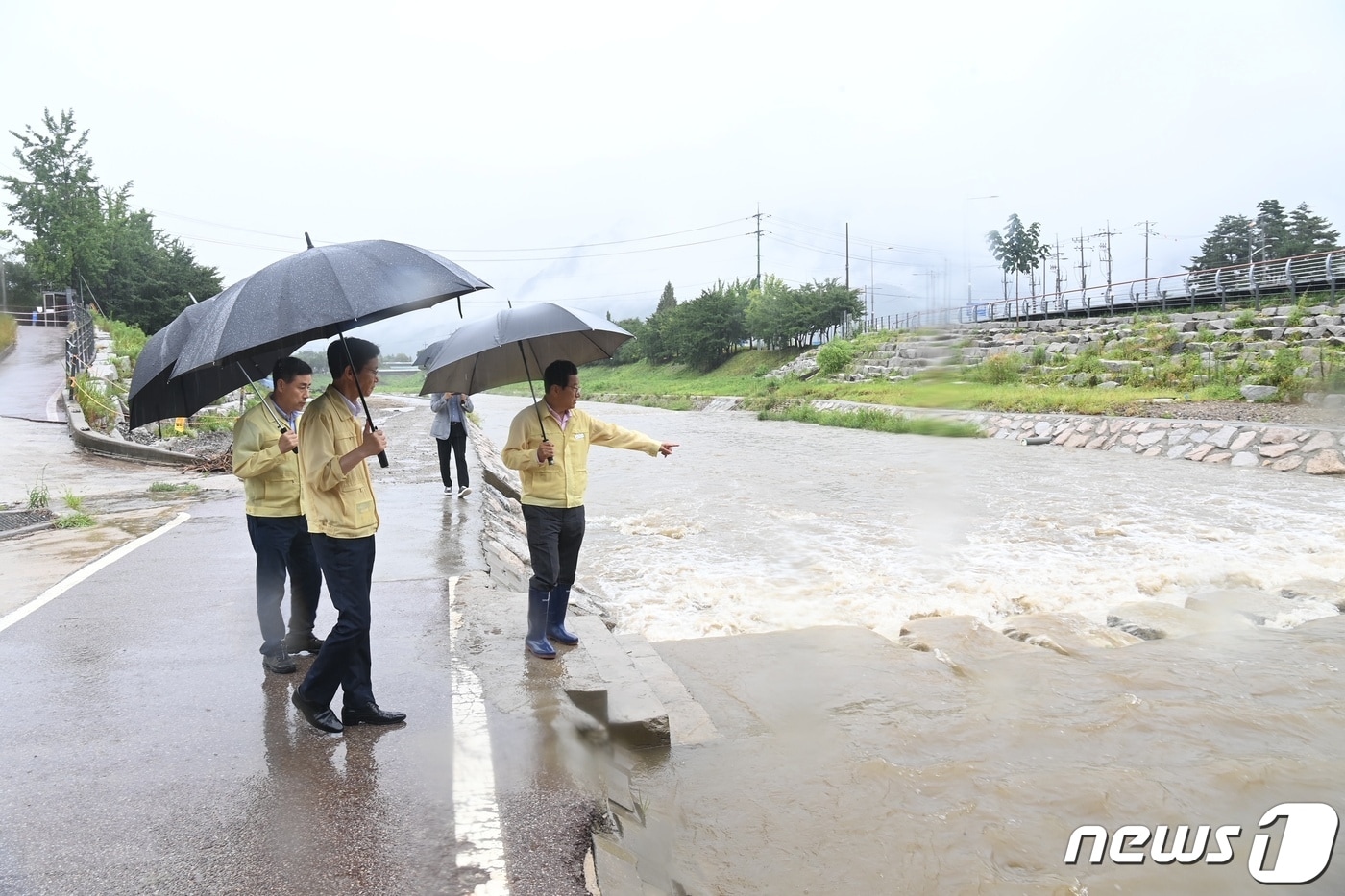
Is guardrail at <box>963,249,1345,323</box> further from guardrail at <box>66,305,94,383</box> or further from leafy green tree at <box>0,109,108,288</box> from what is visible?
leafy green tree at <box>0,109,108,288</box>

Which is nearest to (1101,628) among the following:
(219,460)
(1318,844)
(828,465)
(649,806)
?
(1318,844)

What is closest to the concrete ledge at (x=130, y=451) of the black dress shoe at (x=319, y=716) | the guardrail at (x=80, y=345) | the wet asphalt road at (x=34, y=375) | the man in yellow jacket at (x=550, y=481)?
the wet asphalt road at (x=34, y=375)

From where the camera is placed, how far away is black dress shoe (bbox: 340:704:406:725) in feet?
13.3

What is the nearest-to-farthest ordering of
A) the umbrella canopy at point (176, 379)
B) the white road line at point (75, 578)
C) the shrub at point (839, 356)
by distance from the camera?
→ the umbrella canopy at point (176, 379) < the shrub at point (839, 356) < the white road line at point (75, 578)

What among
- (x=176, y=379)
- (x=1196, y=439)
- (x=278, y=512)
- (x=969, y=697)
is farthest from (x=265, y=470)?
(x=1196, y=439)

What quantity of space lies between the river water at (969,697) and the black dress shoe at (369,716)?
4.00 ft

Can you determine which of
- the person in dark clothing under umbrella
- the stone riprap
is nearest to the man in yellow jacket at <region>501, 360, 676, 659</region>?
the person in dark clothing under umbrella

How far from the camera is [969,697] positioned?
5457 mm

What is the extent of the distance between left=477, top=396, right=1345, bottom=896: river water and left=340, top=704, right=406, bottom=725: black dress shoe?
122 cm

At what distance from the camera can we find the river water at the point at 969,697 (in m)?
3.62

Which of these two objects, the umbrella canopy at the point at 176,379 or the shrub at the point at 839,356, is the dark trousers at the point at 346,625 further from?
the shrub at the point at 839,356

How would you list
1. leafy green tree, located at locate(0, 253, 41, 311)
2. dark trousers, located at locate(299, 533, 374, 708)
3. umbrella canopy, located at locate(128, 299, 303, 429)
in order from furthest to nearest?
leafy green tree, located at locate(0, 253, 41, 311), umbrella canopy, located at locate(128, 299, 303, 429), dark trousers, located at locate(299, 533, 374, 708)

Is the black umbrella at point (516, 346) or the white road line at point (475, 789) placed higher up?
the black umbrella at point (516, 346)

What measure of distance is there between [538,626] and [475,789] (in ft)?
5.18
